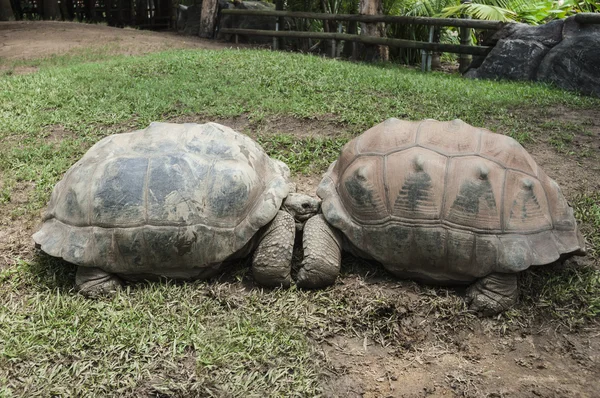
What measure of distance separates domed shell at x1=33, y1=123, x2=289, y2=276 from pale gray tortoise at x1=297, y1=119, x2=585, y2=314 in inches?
20.5

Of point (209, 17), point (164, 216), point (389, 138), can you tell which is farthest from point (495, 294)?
point (209, 17)

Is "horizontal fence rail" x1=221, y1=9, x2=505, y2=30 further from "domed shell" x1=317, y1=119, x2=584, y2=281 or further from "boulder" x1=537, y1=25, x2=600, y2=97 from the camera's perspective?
"domed shell" x1=317, y1=119, x2=584, y2=281

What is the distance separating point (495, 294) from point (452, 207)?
58cm

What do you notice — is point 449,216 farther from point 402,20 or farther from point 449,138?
point 402,20

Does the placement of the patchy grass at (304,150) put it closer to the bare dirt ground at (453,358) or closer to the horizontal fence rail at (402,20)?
the bare dirt ground at (453,358)

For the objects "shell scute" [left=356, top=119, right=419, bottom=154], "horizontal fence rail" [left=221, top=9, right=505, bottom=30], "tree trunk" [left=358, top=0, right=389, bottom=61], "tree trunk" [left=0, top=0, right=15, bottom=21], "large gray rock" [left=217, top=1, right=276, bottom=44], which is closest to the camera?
"shell scute" [left=356, top=119, right=419, bottom=154]

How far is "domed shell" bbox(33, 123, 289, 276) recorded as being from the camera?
126 inches

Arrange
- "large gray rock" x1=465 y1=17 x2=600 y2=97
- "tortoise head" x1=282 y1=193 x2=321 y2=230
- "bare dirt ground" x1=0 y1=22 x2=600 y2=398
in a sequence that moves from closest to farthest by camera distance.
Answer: "bare dirt ground" x1=0 y1=22 x2=600 y2=398, "tortoise head" x1=282 y1=193 x2=321 y2=230, "large gray rock" x1=465 y1=17 x2=600 y2=97

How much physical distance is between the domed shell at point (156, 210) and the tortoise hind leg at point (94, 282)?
0.26ft

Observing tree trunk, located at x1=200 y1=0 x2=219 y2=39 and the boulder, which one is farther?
tree trunk, located at x1=200 y1=0 x2=219 y2=39

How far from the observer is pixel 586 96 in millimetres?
7555

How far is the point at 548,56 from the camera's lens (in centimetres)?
852

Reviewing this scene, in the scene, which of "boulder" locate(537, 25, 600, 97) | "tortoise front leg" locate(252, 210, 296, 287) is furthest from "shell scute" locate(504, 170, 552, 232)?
"boulder" locate(537, 25, 600, 97)

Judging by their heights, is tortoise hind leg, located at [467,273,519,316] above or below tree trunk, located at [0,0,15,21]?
below
